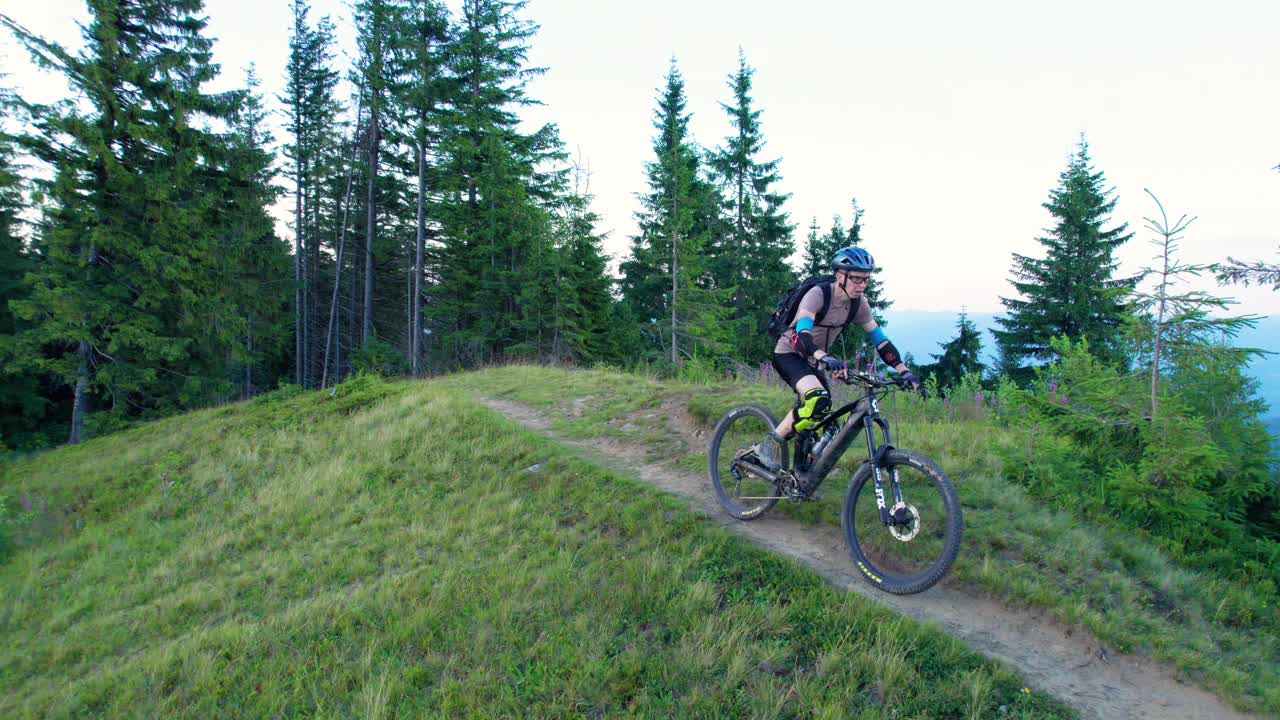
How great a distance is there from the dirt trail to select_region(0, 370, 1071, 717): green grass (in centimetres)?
25

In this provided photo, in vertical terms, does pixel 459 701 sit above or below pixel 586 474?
below

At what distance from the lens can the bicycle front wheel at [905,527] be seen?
3.66 m

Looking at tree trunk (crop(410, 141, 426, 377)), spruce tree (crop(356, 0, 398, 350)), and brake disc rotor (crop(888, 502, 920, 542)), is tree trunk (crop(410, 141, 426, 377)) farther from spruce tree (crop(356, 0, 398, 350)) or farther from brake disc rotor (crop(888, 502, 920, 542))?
brake disc rotor (crop(888, 502, 920, 542))

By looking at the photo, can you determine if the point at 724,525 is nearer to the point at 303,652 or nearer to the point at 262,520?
the point at 303,652

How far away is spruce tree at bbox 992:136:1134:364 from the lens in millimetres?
28703

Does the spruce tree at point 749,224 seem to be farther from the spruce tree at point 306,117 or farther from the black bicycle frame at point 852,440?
the black bicycle frame at point 852,440

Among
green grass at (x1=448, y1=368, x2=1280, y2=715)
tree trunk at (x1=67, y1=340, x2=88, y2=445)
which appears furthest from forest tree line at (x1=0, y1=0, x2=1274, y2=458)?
green grass at (x1=448, y1=368, x2=1280, y2=715)

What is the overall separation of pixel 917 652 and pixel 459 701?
264 centimetres

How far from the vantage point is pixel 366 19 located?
26000mm

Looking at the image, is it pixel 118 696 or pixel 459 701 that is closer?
pixel 459 701

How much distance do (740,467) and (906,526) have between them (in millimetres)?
1850

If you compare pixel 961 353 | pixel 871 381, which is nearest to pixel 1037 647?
pixel 871 381

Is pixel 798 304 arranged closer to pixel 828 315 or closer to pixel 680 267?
pixel 828 315

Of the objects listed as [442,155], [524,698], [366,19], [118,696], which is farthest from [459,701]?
[366,19]
